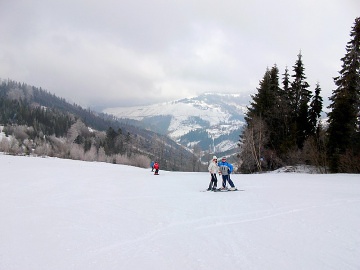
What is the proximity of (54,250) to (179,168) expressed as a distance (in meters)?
99.9

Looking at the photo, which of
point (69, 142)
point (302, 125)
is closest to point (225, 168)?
point (302, 125)

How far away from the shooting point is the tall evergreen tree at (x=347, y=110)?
1164 inches

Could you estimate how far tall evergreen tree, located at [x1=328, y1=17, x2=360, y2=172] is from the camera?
29562 millimetres

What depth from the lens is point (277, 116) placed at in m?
40.4

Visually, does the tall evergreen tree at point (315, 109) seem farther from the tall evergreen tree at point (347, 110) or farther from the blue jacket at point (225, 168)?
the blue jacket at point (225, 168)

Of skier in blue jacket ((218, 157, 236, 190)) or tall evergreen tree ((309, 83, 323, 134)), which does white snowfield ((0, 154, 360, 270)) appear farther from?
tall evergreen tree ((309, 83, 323, 134))

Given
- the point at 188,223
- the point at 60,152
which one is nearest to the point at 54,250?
the point at 188,223

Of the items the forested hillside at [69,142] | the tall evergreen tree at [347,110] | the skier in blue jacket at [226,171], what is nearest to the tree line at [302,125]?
the tall evergreen tree at [347,110]

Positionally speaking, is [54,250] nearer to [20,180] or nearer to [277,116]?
[20,180]

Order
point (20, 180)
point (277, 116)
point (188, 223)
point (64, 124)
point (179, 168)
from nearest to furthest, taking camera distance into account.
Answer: point (188, 223) < point (20, 180) < point (277, 116) < point (179, 168) < point (64, 124)

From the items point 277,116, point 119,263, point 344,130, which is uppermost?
point 277,116

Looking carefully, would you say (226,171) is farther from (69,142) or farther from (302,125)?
(69,142)

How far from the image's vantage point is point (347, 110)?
2962 cm

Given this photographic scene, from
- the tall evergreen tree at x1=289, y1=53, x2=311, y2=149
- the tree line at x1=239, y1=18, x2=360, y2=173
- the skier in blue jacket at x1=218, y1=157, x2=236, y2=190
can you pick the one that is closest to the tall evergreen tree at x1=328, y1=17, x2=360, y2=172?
the tree line at x1=239, y1=18, x2=360, y2=173
